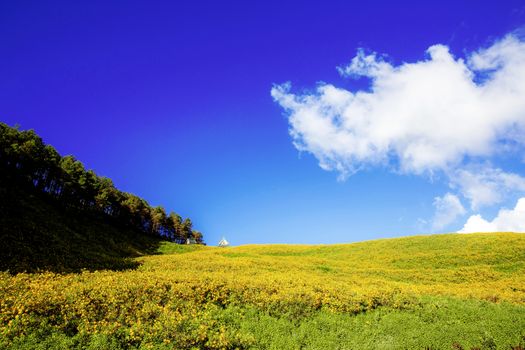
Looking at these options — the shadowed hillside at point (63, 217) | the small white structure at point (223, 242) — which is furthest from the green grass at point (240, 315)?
the small white structure at point (223, 242)

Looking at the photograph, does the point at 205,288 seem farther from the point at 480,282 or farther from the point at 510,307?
the point at 480,282

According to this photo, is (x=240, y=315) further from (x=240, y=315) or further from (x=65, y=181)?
(x=65, y=181)

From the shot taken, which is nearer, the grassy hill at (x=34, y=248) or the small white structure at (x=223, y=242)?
the grassy hill at (x=34, y=248)

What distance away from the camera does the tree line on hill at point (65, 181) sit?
62875 millimetres

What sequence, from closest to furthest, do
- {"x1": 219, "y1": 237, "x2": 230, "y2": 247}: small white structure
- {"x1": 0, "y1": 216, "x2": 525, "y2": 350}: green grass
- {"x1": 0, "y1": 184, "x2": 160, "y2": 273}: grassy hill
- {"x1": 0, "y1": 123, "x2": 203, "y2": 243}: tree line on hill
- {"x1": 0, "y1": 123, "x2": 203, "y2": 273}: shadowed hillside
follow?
{"x1": 0, "y1": 216, "x2": 525, "y2": 350}: green grass → {"x1": 0, "y1": 184, "x2": 160, "y2": 273}: grassy hill → {"x1": 0, "y1": 123, "x2": 203, "y2": 273}: shadowed hillside → {"x1": 0, "y1": 123, "x2": 203, "y2": 243}: tree line on hill → {"x1": 219, "y1": 237, "x2": 230, "y2": 247}: small white structure

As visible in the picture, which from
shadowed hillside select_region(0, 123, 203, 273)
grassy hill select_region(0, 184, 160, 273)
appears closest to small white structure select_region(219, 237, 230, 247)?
shadowed hillside select_region(0, 123, 203, 273)

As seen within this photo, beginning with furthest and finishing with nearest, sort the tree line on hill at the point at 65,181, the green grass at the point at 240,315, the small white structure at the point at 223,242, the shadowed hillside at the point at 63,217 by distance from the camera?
the small white structure at the point at 223,242 < the tree line on hill at the point at 65,181 < the shadowed hillside at the point at 63,217 < the green grass at the point at 240,315

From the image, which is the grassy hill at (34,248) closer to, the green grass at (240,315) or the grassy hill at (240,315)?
the green grass at (240,315)

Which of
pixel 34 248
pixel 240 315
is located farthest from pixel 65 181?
pixel 240 315

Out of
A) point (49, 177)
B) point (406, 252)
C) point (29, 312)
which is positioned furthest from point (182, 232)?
point (29, 312)

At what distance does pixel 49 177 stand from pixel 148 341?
2999 inches

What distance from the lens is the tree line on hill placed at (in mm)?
62875

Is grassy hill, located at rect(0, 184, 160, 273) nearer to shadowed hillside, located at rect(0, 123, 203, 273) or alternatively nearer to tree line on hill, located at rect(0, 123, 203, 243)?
shadowed hillside, located at rect(0, 123, 203, 273)

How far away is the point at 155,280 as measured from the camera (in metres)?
18.8
